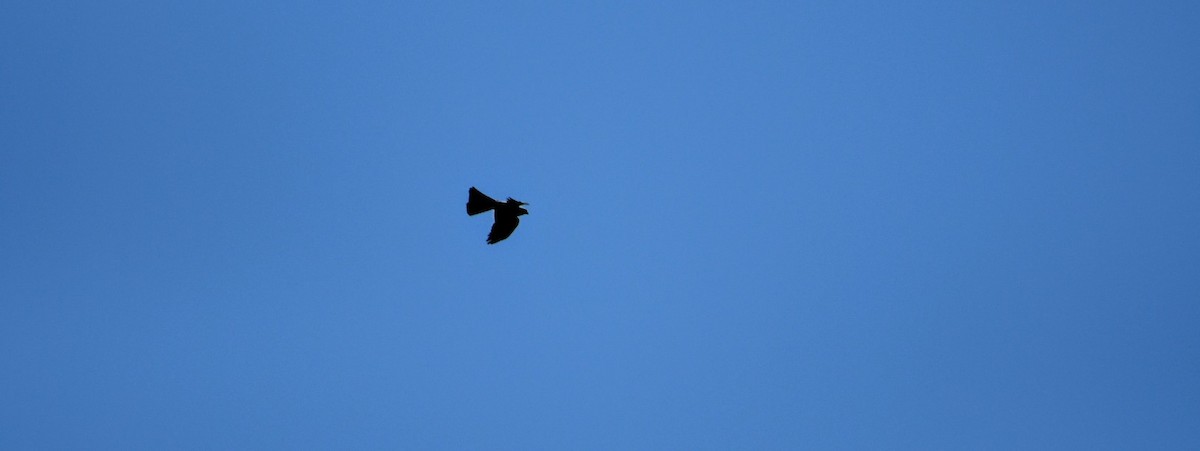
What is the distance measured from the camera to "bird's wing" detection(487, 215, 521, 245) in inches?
730

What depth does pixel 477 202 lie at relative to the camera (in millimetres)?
18156

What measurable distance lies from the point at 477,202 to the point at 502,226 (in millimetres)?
869

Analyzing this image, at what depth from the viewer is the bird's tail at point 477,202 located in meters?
18.0

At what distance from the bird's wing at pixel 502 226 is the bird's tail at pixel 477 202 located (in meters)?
0.41

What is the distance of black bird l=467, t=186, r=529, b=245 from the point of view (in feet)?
59.3

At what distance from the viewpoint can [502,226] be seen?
18641 mm

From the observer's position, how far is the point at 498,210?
1844 cm

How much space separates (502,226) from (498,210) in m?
0.42

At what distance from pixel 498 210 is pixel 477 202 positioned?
1.77ft

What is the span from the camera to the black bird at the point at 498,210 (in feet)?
59.3

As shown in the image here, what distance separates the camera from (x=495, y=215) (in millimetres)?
18625

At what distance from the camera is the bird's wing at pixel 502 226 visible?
18.5m

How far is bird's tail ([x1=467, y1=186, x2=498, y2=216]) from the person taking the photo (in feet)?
59.1
